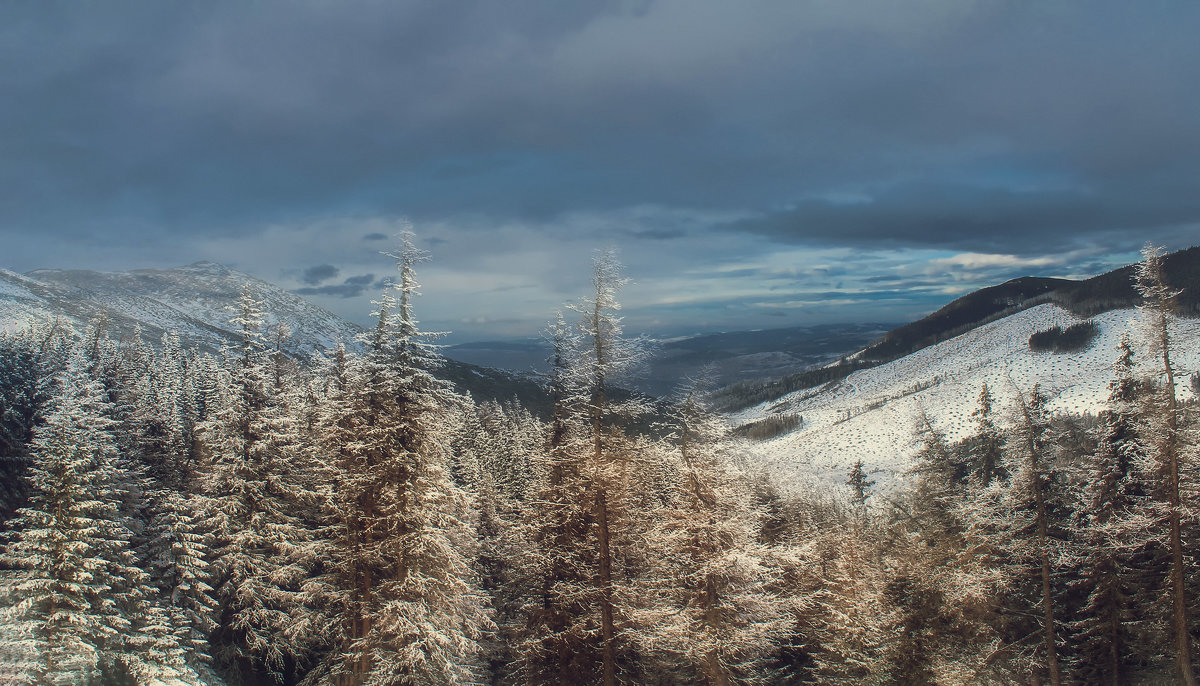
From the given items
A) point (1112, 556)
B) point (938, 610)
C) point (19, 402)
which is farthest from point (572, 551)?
point (19, 402)

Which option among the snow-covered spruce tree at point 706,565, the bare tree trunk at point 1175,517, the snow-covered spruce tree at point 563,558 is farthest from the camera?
the snow-covered spruce tree at point 563,558

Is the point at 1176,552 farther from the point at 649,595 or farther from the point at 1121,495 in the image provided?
the point at 649,595

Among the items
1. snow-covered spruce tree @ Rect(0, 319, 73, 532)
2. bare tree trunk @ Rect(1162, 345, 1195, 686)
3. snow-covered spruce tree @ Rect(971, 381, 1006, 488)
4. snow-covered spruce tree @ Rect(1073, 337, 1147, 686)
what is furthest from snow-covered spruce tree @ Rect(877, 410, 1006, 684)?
snow-covered spruce tree @ Rect(0, 319, 73, 532)

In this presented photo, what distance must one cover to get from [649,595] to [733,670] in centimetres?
388

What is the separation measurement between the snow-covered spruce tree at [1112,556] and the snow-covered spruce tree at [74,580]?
30.7 m

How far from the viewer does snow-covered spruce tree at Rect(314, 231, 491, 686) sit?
17609mm

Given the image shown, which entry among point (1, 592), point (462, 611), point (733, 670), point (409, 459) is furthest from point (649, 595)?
point (1, 592)

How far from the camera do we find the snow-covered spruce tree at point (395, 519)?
17.6 meters

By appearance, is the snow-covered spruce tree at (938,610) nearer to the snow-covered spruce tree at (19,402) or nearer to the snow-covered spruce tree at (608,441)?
the snow-covered spruce tree at (608,441)

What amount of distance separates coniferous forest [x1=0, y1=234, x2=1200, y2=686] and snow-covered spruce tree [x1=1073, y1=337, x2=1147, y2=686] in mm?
115

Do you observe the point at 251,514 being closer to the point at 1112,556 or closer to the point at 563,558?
the point at 563,558

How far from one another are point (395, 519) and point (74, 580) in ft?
34.3

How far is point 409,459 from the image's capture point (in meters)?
18.0

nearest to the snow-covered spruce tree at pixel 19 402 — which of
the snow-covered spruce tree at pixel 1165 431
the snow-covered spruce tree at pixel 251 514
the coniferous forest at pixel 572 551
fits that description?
the coniferous forest at pixel 572 551
